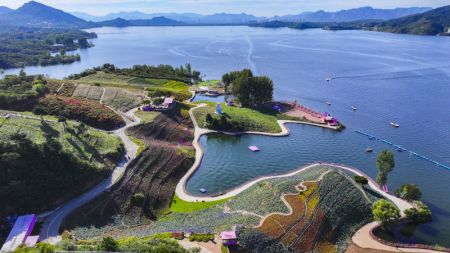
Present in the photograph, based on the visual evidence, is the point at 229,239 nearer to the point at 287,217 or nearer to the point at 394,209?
the point at 287,217

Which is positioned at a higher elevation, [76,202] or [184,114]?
[184,114]

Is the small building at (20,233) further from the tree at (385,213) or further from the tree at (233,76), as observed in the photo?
the tree at (233,76)

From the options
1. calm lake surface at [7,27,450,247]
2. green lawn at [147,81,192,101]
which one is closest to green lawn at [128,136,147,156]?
calm lake surface at [7,27,450,247]

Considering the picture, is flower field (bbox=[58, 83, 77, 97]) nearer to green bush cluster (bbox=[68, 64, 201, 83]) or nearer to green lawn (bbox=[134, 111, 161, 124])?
green lawn (bbox=[134, 111, 161, 124])

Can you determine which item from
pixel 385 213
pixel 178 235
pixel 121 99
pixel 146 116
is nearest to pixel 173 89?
pixel 121 99

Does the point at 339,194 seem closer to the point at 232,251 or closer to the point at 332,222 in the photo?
the point at 332,222

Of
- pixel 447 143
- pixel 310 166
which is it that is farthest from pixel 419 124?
pixel 310 166
